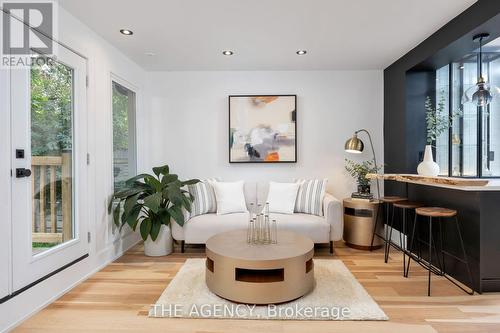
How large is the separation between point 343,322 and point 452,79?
3.37 metres

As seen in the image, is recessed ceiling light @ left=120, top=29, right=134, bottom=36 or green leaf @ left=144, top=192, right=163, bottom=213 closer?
recessed ceiling light @ left=120, top=29, right=134, bottom=36

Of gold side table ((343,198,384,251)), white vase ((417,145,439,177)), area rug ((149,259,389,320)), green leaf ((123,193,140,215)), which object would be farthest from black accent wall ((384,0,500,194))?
green leaf ((123,193,140,215))

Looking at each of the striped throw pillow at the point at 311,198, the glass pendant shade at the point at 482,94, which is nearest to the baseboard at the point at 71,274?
the striped throw pillow at the point at 311,198

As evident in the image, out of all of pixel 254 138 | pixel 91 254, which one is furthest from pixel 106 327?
pixel 254 138

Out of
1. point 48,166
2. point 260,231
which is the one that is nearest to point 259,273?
point 260,231

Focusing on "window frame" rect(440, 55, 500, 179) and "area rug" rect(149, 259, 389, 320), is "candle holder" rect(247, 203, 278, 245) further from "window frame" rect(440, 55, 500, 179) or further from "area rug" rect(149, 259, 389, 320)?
"window frame" rect(440, 55, 500, 179)

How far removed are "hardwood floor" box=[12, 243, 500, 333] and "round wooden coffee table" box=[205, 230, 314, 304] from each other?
206 mm

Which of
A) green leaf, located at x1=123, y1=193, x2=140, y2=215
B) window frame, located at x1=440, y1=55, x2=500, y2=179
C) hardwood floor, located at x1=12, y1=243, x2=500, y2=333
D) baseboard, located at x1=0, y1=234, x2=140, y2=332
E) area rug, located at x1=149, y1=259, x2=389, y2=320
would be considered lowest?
hardwood floor, located at x1=12, y1=243, x2=500, y2=333

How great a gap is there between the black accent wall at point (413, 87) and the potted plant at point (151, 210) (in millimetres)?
2800

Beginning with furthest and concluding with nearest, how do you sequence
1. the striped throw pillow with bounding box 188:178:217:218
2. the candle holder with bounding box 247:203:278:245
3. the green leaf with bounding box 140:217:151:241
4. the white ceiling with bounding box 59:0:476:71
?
the striped throw pillow with bounding box 188:178:217:218, the green leaf with bounding box 140:217:151:241, the candle holder with bounding box 247:203:278:245, the white ceiling with bounding box 59:0:476:71

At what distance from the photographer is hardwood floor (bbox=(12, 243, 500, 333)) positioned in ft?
6.35

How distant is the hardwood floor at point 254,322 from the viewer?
6.35 feet

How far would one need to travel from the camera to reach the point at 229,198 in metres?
3.70

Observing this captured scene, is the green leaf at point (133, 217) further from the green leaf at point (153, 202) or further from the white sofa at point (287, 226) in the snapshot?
the white sofa at point (287, 226)
